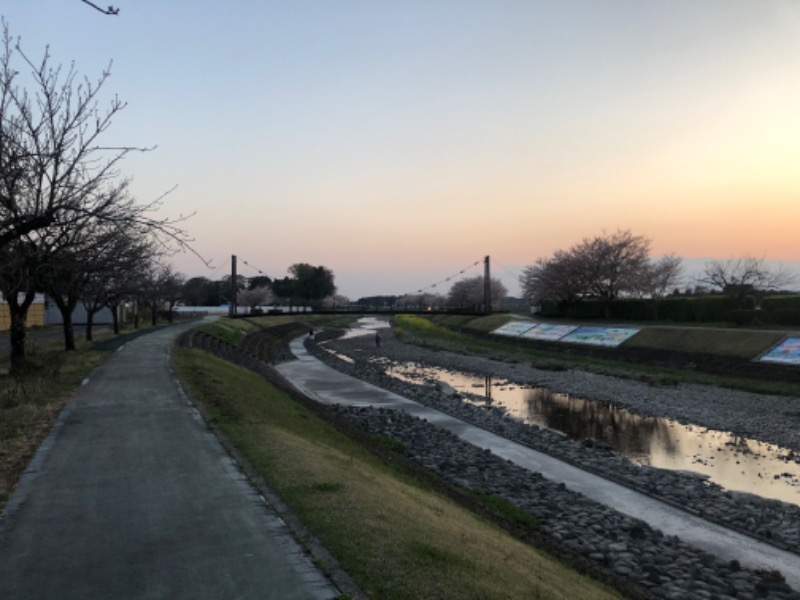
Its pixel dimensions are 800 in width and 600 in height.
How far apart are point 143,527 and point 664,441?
17.1 meters

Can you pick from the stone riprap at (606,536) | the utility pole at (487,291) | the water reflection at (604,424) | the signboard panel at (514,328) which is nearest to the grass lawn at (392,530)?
the stone riprap at (606,536)

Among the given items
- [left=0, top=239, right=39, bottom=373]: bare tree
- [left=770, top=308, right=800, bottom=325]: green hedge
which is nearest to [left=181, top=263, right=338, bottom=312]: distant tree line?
[left=770, top=308, right=800, bottom=325]: green hedge

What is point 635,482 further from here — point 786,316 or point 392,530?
point 786,316

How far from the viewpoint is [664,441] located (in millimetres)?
18828

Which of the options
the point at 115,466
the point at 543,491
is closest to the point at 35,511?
the point at 115,466

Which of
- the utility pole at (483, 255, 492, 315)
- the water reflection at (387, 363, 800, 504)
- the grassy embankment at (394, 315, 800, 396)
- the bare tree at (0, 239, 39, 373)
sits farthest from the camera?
the utility pole at (483, 255, 492, 315)

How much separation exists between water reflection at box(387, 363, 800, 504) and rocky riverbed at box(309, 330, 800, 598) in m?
0.75

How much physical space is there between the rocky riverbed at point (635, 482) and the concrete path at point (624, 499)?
0.41 meters

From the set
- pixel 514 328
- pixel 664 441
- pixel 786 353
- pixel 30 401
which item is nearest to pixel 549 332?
pixel 514 328

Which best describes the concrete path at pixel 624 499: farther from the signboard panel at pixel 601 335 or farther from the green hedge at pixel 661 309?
the green hedge at pixel 661 309

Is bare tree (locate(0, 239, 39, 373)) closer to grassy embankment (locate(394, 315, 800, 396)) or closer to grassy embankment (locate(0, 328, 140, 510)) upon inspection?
grassy embankment (locate(0, 328, 140, 510))

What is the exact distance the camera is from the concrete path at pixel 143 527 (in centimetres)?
515

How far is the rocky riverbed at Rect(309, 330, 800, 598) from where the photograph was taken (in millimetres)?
8992

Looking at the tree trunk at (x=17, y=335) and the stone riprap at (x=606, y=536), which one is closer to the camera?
the stone riprap at (x=606, y=536)
